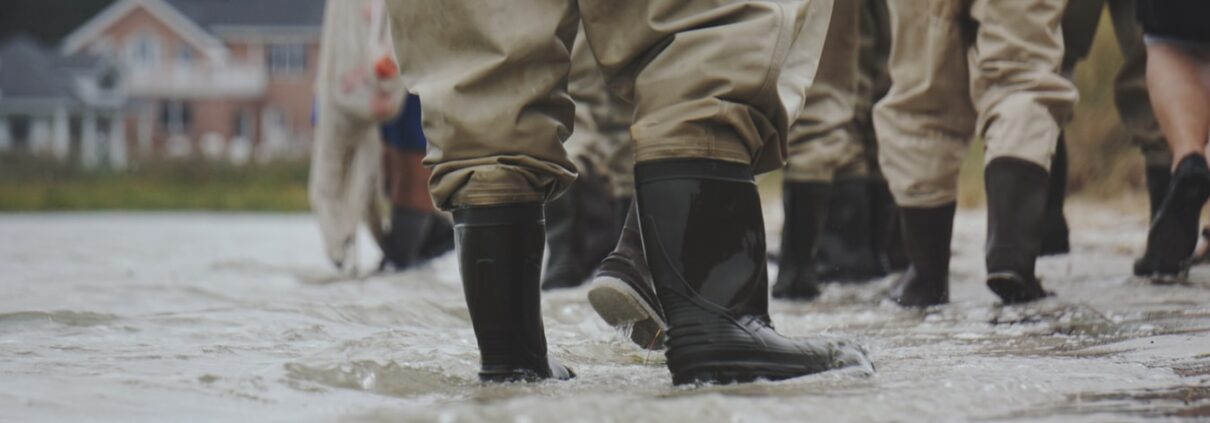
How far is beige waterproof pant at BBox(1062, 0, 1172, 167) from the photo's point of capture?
4762 millimetres

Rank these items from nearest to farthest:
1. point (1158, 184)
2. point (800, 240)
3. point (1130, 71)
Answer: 1. point (800, 240)
2. point (1158, 184)
3. point (1130, 71)

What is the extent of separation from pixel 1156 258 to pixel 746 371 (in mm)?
2307

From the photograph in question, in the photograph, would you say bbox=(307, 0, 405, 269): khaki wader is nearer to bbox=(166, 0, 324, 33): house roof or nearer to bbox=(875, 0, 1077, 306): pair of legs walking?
bbox=(875, 0, 1077, 306): pair of legs walking

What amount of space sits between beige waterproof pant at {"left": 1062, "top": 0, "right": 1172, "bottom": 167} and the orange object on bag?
8.25 ft

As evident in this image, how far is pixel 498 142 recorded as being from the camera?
7.92ft

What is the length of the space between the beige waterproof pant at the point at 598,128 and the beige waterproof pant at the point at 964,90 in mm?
1061

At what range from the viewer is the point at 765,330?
2.39 metres

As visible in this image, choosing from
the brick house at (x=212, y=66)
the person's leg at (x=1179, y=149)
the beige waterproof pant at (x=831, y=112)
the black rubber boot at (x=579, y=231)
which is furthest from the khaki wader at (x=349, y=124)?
the brick house at (x=212, y=66)

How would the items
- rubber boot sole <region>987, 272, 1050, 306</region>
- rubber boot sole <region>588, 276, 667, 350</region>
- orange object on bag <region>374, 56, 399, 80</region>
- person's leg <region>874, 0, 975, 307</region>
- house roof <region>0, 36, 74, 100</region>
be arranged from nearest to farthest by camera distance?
rubber boot sole <region>588, 276, 667, 350</region> < rubber boot sole <region>987, 272, 1050, 306</region> < person's leg <region>874, 0, 975, 307</region> < orange object on bag <region>374, 56, 399, 80</region> < house roof <region>0, 36, 74, 100</region>

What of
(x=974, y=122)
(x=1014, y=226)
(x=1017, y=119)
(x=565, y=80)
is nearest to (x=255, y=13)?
(x=974, y=122)

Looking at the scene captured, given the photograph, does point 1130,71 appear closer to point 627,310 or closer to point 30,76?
point 627,310

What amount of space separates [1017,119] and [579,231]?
182 centimetres

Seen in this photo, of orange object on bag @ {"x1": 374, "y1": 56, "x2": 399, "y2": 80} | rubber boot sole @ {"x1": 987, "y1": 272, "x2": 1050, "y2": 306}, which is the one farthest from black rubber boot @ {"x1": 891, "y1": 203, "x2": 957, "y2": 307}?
orange object on bag @ {"x1": 374, "y1": 56, "x2": 399, "y2": 80}

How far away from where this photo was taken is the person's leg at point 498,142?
7.92 ft
